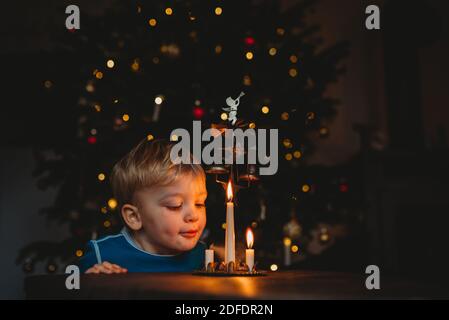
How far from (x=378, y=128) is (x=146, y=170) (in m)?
3.30

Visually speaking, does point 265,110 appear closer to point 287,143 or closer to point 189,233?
point 287,143

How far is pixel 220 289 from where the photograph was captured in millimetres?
890

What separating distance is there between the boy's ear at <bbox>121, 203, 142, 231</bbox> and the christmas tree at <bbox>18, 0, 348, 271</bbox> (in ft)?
3.73

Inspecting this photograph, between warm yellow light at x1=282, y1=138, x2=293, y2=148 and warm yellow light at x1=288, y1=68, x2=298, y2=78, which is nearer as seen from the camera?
warm yellow light at x1=282, y1=138, x2=293, y2=148

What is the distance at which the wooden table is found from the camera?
84 cm

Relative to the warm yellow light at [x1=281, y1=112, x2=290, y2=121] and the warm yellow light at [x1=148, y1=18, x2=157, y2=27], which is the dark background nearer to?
the warm yellow light at [x1=281, y1=112, x2=290, y2=121]

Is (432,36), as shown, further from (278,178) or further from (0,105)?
(0,105)

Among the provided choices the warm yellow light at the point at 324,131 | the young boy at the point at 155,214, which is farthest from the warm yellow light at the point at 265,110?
the young boy at the point at 155,214

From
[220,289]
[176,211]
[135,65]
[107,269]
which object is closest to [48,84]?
[135,65]

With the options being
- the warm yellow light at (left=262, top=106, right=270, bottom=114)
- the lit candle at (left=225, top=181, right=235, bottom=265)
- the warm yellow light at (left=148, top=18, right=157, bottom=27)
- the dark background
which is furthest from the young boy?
the dark background

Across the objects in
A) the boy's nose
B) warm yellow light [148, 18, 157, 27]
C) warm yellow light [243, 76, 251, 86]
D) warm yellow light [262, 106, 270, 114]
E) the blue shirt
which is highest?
warm yellow light [148, 18, 157, 27]

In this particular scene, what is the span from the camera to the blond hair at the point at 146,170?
1.55 m
